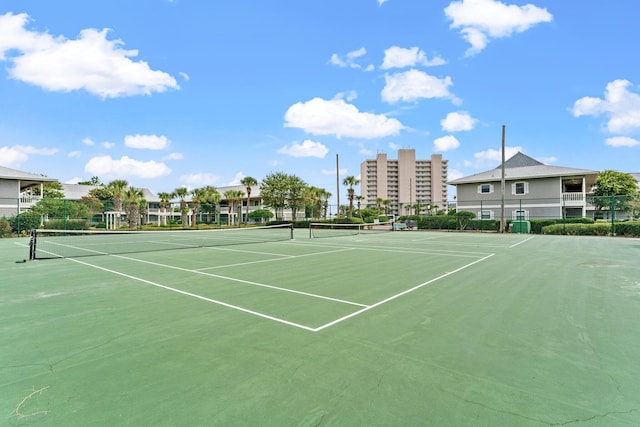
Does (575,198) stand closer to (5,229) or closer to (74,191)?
(5,229)

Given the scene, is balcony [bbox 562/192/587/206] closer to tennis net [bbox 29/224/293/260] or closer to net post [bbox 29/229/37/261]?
tennis net [bbox 29/224/293/260]

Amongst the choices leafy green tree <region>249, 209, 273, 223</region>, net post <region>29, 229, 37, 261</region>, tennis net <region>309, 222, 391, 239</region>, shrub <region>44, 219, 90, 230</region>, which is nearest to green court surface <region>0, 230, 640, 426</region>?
net post <region>29, 229, 37, 261</region>

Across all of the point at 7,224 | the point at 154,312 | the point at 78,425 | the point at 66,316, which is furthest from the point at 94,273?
the point at 7,224

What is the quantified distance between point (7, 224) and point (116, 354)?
3099 centimetres

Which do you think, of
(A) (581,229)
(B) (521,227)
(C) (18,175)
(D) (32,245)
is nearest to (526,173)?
(B) (521,227)

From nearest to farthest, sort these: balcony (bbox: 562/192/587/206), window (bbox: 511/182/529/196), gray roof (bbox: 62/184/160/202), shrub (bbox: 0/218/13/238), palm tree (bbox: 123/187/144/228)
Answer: shrub (bbox: 0/218/13/238) < balcony (bbox: 562/192/587/206) < window (bbox: 511/182/529/196) < palm tree (bbox: 123/187/144/228) < gray roof (bbox: 62/184/160/202)

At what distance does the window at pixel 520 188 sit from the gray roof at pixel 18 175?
166 feet

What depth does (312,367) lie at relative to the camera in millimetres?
3191

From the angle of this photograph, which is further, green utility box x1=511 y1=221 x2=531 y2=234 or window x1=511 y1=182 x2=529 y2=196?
window x1=511 y1=182 x2=529 y2=196

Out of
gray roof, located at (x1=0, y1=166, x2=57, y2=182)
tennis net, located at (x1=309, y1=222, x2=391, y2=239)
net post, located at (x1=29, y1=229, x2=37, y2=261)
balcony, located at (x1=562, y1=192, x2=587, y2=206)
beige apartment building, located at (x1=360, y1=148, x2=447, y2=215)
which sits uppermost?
beige apartment building, located at (x1=360, y1=148, x2=447, y2=215)

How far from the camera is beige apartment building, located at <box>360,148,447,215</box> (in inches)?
5133

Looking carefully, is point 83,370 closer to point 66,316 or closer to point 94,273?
point 66,316

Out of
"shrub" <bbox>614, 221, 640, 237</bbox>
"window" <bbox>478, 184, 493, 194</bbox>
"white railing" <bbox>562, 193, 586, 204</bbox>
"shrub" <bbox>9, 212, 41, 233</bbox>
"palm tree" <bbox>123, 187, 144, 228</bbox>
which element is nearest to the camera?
"shrub" <bbox>614, 221, 640, 237</bbox>

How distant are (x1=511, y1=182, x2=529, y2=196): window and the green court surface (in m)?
35.3
